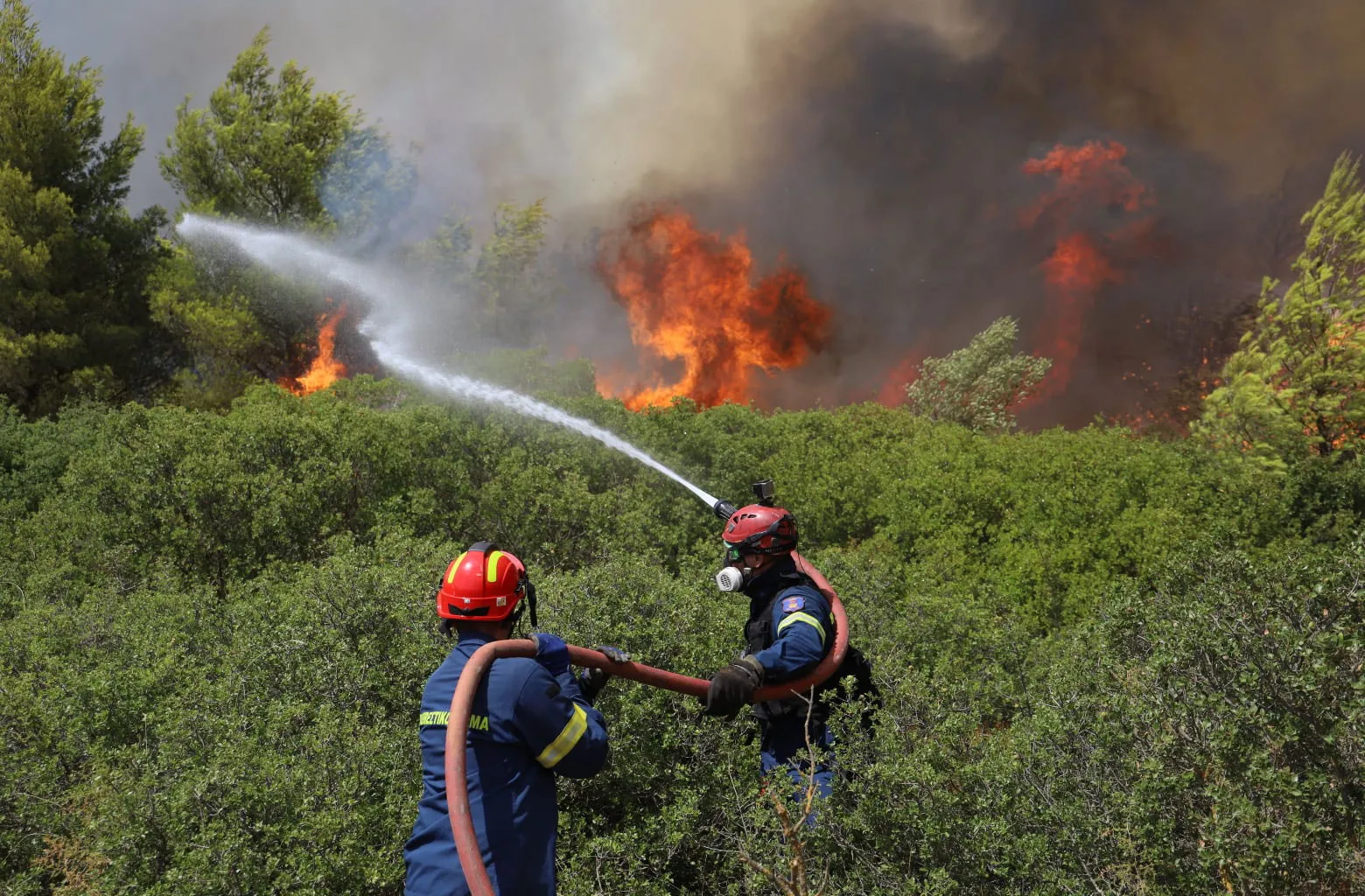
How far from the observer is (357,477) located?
1137 cm

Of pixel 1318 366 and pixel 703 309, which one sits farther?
pixel 703 309

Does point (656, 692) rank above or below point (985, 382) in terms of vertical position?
below

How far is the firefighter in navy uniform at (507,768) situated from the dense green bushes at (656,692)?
109 centimetres

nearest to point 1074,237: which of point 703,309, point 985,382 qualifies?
point 985,382

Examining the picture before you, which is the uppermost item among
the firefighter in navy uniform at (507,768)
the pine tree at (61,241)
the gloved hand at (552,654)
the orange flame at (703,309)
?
the orange flame at (703,309)

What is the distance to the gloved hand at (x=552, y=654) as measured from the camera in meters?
3.29

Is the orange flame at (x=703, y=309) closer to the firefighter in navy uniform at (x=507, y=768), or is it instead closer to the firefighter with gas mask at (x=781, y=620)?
the firefighter with gas mask at (x=781, y=620)

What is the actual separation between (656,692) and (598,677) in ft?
4.43

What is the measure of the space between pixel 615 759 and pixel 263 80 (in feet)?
97.7

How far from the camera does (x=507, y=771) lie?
10.2 ft

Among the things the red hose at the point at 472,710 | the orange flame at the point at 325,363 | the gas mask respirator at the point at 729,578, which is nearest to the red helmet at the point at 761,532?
the gas mask respirator at the point at 729,578

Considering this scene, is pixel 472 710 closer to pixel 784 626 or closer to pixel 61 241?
pixel 784 626

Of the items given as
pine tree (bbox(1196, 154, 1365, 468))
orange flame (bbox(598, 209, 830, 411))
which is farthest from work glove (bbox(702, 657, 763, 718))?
orange flame (bbox(598, 209, 830, 411))

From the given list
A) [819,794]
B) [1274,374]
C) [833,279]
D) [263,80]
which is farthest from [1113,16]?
[819,794]
